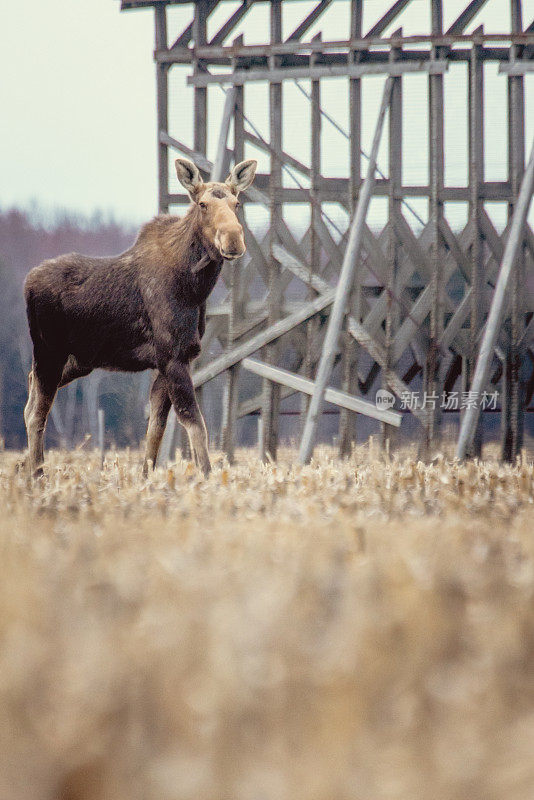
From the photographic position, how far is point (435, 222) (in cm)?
969

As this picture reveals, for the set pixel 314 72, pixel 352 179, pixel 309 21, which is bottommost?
pixel 352 179

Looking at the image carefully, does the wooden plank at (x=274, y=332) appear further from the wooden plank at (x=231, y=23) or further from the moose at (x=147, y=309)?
the moose at (x=147, y=309)

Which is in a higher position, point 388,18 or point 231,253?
point 388,18

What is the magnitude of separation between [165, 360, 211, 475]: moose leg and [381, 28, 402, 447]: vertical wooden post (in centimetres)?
432

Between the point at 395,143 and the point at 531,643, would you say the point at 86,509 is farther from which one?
the point at 395,143

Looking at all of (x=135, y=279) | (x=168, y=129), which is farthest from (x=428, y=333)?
(x=135, y=279)

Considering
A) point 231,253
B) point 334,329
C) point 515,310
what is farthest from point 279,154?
point 231,253

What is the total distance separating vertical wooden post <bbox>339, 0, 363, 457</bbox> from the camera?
9688 mm

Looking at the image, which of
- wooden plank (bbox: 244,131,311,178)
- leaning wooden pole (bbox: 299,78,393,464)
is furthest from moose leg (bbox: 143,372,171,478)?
wooden plank (bbox: 244,131,311,178)

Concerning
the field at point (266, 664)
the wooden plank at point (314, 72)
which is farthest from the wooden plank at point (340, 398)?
the field at point (266, 664)

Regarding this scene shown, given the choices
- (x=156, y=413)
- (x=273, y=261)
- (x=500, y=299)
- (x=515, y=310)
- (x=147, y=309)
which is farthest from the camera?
(x=515, y=310)

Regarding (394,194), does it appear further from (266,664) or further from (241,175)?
(266,664)

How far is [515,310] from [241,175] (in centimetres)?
503

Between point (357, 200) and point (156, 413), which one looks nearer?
point (156, 413)
